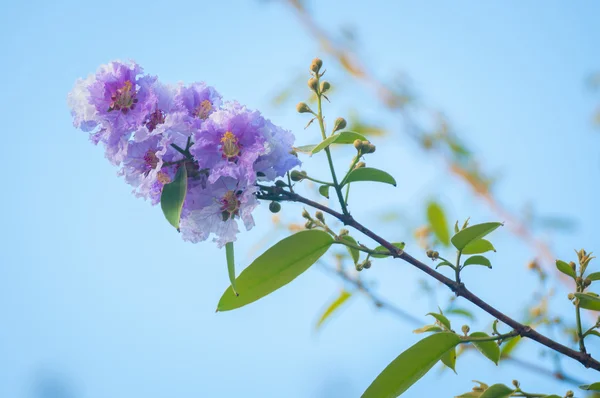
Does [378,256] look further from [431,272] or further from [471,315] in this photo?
[471,315]

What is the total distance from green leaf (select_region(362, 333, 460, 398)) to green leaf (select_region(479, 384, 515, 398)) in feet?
0.32

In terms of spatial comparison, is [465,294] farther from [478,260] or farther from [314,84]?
[314,84]

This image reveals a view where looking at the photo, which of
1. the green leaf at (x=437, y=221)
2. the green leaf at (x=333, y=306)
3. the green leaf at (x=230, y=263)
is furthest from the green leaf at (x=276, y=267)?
the green leaf at (x=333, y=306)

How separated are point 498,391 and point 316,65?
67cm

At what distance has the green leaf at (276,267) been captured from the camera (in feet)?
3.59

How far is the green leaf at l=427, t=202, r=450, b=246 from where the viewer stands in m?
1.73

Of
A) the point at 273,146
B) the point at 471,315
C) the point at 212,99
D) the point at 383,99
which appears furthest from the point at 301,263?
the point at 383,99

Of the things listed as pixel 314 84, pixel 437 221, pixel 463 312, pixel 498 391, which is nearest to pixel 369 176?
pixel 314 84

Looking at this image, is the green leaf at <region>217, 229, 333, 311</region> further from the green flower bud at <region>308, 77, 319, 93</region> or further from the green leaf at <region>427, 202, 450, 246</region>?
the green leaf at <region>427, 202, 450, 246</region>

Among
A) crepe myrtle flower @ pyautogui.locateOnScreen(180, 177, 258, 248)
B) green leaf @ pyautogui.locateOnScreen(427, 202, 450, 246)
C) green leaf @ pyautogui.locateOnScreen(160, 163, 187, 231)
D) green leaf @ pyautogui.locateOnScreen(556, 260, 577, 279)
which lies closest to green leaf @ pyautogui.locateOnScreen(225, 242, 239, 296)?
crepe myrtle flower @ pyautogui.locateOnScreen(180, 177, 258, 248)

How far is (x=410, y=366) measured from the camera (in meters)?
1.14

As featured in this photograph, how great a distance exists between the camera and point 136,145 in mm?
1147

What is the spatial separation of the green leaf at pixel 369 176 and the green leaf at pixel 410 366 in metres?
0.29

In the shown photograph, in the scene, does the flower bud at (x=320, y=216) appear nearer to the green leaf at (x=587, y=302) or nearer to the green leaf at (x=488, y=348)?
the green leaf at (x=488, y=348)
